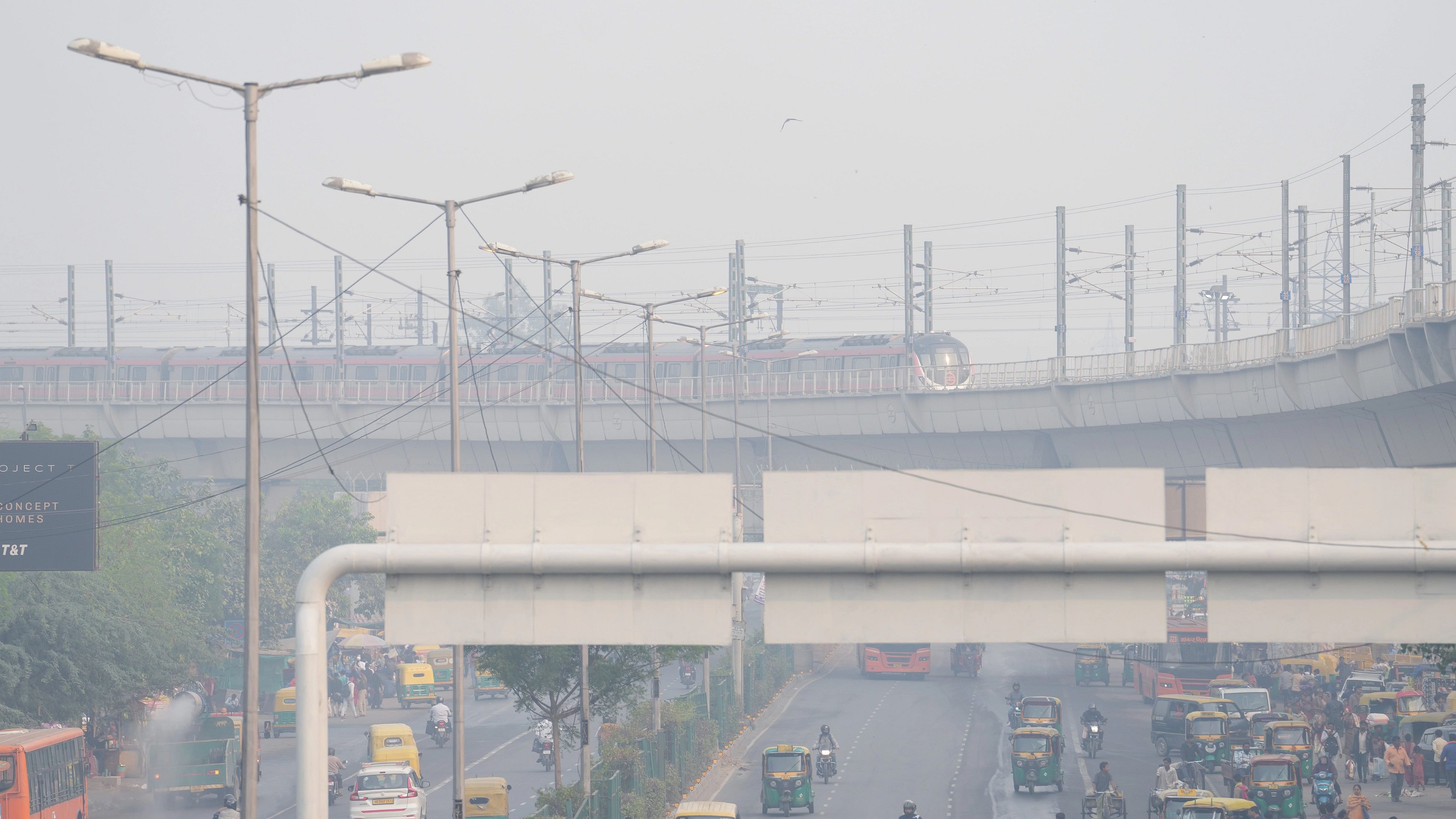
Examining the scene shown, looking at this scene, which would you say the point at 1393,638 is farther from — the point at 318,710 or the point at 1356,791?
the point at 1356,791

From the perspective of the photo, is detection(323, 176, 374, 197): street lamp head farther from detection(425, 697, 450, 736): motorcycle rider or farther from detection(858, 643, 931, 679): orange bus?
detection(858, 643, 931, 679): orange bus

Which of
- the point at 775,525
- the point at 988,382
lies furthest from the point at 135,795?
the point at 988,382

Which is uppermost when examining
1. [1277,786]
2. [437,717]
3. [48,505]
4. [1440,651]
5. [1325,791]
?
[48,505]

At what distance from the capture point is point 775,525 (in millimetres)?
16172

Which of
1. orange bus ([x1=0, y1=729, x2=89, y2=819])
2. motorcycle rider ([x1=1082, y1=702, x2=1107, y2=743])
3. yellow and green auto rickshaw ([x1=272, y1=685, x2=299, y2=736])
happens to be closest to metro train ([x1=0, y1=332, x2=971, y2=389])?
yellow and green auto rickshaw ([x1=272, y1=685, x2=299, y2=736])

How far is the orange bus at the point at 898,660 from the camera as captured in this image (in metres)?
64.9

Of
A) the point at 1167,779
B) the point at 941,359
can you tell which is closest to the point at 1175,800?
the point at 1167,779

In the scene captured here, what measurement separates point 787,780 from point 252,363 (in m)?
22.5

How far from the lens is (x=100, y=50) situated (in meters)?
15.2

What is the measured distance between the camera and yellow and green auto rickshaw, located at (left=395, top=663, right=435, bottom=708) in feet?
194

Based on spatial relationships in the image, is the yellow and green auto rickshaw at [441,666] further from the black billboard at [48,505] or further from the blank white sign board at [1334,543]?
the blank white sign board at [1334,543]

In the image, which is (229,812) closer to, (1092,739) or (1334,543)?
(1334,543)

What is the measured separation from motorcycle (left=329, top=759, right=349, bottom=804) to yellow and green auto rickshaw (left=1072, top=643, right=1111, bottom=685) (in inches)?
1326

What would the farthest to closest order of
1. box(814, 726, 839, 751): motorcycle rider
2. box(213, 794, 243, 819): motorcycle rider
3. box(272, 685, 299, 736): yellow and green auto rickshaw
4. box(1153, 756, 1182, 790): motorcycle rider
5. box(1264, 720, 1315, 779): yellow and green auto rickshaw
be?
box(272, 685, 299, 736): yellow and green auto rickshaw
box(814, 726, 839, 751): motorcycle rider
box(1264, 720, 1315, 779): yellow and green auto rickshaw
box(1153, 756, 1182, 790): motorcycle rider
box(213, 794, 243, 819): motorcycle rider
